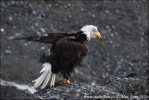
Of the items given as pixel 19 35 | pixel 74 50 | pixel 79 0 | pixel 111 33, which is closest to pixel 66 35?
pixel 74 50

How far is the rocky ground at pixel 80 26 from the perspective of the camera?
703 inches

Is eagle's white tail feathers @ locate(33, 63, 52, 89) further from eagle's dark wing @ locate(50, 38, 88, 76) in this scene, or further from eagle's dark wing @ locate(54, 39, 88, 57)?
eagle's dark wing @ locate(54, 39, 88, 57)

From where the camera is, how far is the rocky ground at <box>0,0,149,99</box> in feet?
58.5

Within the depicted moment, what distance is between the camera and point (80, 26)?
21.3 meters

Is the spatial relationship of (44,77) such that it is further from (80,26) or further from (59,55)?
(80,26)

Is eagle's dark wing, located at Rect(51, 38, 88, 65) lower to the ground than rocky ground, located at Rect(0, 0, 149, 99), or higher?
lower

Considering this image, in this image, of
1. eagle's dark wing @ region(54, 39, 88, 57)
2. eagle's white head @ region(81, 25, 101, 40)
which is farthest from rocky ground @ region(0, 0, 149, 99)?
eagle's dark wing @ region(54, 39, 88, 57)

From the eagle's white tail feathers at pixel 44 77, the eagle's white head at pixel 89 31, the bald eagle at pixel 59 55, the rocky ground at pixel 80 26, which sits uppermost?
the rocky ground at pixel 80 26

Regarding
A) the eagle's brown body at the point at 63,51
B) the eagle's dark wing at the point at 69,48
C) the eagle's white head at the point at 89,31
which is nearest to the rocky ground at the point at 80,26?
the eagle's white head at the point at 89,31

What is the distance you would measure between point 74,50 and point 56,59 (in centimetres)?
50

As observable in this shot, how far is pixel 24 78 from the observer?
54.8 ft

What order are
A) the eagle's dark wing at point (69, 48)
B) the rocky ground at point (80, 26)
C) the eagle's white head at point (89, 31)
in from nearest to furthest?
the eagle's dark wing at point (69, 48)
the eagle's white head at point (89, 31)
the rocky ground at point (80, 26)

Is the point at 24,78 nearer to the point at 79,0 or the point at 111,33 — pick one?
the point at 111,33

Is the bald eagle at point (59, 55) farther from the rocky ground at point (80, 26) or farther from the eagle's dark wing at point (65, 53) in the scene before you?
the rocky ground at point (80, 26)
